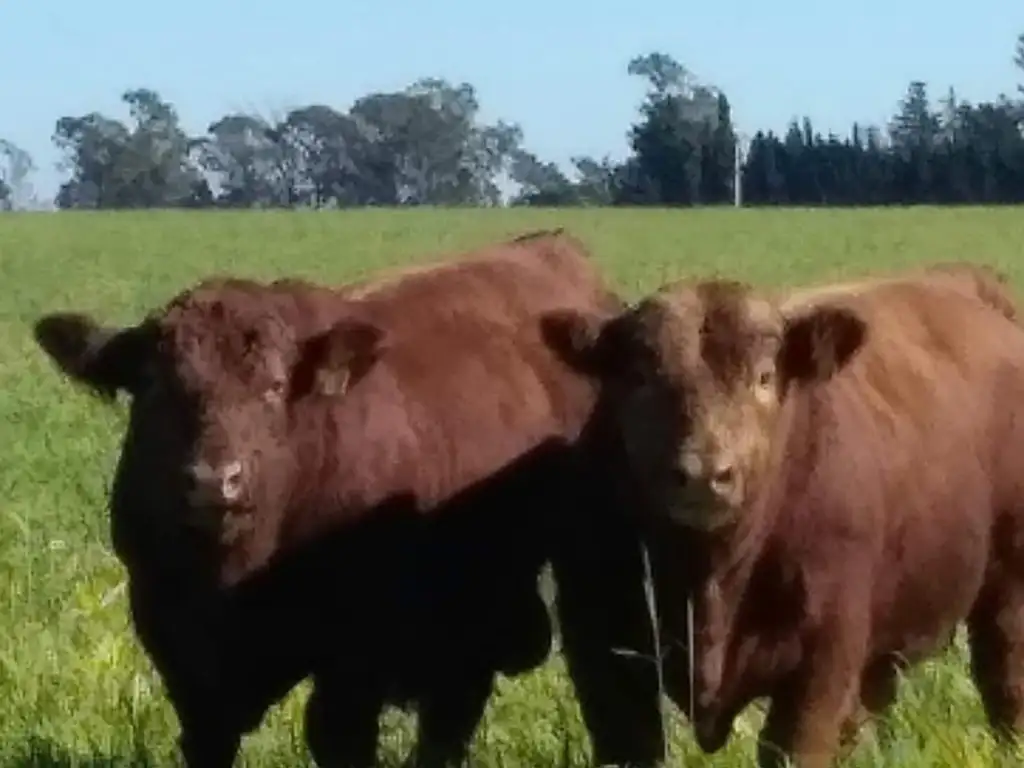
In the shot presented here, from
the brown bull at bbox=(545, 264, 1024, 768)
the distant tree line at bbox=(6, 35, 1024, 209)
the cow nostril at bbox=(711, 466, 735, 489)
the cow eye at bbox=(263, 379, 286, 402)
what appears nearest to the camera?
the cow nostril at bbox=(711, 466, 735, 489)

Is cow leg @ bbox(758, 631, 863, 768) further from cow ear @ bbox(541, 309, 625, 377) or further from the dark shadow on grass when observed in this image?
the dark shadow on grass

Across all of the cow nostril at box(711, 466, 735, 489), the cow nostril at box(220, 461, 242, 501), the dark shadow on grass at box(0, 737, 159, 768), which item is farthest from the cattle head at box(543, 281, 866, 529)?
the dark shadow on grass at box(0, 737, 159, 768)

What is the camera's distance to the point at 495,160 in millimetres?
124500

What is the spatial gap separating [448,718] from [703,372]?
1.92m

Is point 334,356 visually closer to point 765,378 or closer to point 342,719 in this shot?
point 342,719

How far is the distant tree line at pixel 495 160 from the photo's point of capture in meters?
87.6

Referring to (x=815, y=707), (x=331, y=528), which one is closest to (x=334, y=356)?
(x=331, y=528)

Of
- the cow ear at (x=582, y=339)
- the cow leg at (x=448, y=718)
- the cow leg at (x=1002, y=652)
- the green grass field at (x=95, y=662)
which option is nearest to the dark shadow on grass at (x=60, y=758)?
the green grass field at (x=95, y=662)

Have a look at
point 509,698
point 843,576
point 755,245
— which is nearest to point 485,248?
point 509,698

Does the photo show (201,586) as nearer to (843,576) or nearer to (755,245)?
(843,576)

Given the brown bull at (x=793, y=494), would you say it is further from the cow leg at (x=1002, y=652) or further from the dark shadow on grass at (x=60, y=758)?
the dark shadow on grass at (x=60, y=758)

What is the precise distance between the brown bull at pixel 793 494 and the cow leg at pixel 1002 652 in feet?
0.27

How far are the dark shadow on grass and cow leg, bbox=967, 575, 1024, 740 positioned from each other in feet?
8.58

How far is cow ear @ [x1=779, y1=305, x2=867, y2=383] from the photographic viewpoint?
5945 mm
